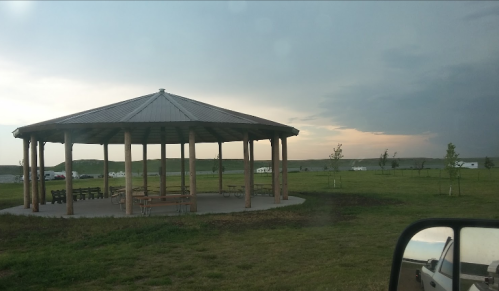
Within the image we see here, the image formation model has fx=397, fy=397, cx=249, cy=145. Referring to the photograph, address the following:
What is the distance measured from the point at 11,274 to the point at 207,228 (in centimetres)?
555

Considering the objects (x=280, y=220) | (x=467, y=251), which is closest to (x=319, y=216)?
(x=280, y=220)

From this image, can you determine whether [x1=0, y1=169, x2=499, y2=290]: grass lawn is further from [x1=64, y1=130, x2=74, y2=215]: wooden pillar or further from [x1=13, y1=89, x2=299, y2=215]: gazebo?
[x1=13, y1=89, x2=299, y2=215]: gazebo

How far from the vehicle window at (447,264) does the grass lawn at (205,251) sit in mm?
4408

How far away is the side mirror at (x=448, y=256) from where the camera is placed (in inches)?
78.0

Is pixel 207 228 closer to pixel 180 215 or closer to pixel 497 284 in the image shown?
pixel 180 215

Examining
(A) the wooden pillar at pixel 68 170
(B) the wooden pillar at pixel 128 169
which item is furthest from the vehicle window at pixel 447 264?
(A) the wooden pillar at pixel 68 170

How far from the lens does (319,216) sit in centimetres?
1446

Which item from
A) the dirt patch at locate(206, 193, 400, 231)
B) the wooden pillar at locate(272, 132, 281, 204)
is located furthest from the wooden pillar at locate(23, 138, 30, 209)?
the wooden pillar at locate(272, 132, 281, 204)

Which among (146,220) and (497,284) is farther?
(146,220)

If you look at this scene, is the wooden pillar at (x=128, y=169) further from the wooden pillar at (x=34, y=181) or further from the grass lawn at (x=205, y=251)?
the wooden pillar at (x=34, y=181)

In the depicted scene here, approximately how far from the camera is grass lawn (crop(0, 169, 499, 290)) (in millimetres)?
6758

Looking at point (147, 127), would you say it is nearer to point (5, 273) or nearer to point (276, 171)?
point (276, 171)

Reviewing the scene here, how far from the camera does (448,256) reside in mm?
2094

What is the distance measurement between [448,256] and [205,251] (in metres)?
7.53
